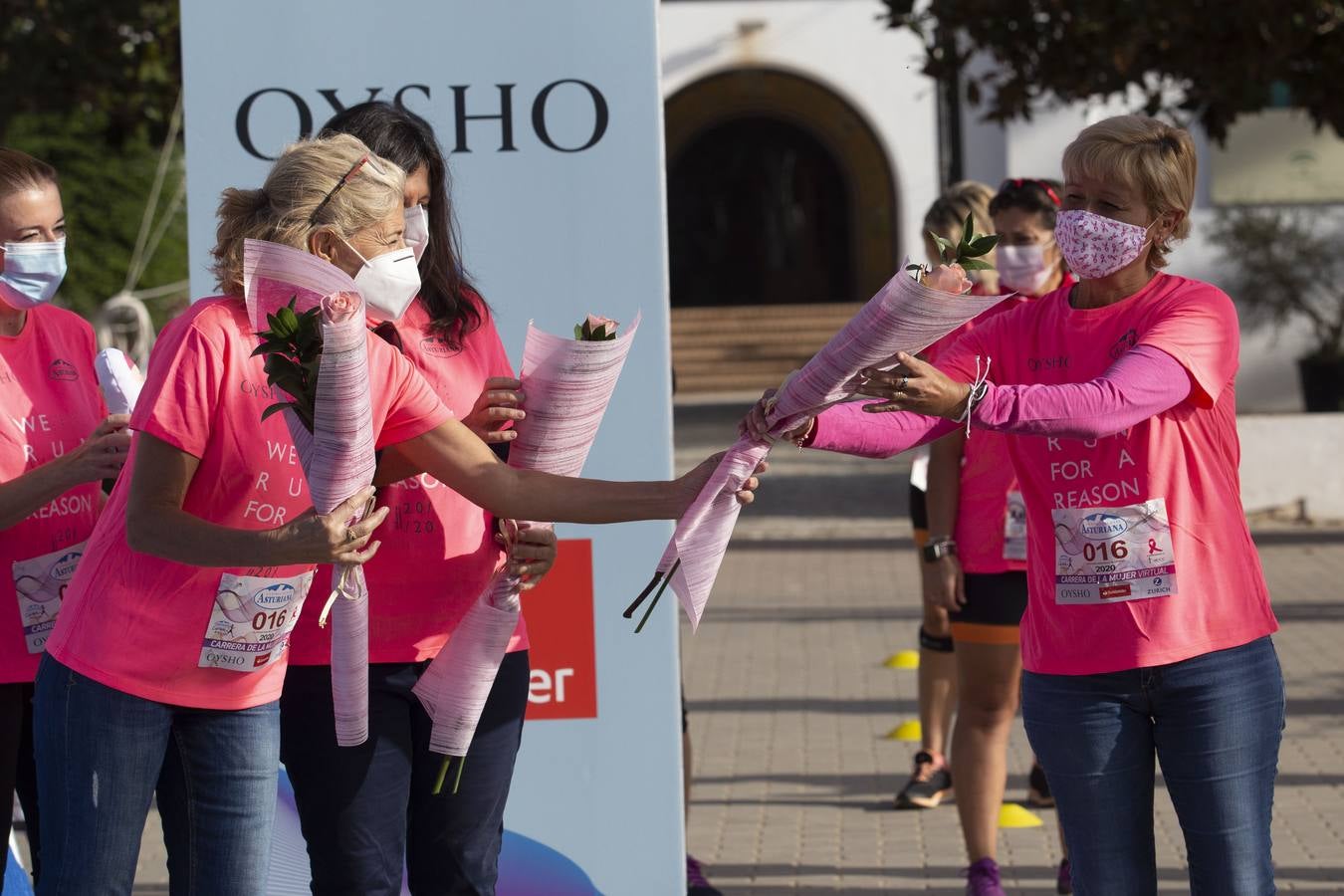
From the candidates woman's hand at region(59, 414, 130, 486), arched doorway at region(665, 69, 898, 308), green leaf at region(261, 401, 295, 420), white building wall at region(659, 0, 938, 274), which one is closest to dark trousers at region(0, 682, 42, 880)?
woman's hand at region(59, 414, 130, 486)

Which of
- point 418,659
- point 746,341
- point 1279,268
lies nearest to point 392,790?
point 418,659

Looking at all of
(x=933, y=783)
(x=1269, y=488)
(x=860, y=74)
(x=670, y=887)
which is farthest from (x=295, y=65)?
(x=860, y=74)

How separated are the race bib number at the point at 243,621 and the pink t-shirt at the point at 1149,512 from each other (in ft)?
4.11

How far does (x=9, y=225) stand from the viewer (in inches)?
151

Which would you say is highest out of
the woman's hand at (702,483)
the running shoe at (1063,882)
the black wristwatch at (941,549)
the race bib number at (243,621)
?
the woman's hand at (702,483)

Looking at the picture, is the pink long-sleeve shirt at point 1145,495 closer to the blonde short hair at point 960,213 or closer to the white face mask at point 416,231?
the white face mask at point 416,231

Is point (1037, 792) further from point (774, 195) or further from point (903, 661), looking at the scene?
point (774, 195)

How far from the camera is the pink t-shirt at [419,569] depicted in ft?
10.3

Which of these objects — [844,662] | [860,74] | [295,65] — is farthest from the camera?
[860,74]

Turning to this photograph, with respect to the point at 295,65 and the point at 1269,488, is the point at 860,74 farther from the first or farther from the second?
the point at 295,65

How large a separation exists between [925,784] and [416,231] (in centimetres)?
363

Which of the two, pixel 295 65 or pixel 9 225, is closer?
pixel 9 225

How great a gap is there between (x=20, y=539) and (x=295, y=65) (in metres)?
1.25

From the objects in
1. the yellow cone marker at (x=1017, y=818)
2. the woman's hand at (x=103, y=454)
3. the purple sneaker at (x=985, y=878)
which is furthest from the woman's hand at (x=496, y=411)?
the yellow cone marker at (x=1017, y=818)
